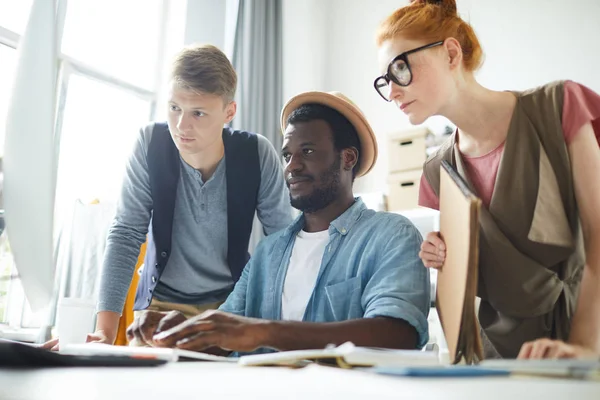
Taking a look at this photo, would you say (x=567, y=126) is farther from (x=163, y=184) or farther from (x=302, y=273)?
(x=163, y=184)

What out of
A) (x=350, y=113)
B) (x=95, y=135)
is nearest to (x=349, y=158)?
(x=350, y=113)

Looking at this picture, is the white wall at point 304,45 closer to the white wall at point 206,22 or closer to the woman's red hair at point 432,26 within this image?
the white wall at point 206,22

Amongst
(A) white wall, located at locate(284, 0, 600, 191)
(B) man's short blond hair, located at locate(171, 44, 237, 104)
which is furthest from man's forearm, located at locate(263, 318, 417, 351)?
(A) white wall, located at locate(284, 0, 600, 191)

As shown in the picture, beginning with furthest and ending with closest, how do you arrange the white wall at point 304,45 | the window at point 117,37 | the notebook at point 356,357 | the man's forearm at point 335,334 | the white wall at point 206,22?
1. the white wall at point 304,45
2. the white wall at point 206,22
3. the window at point 117,37
4. the man's forearm at point 335,334
5. the notebook at point 356,357

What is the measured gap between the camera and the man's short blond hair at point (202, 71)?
4.47 feet

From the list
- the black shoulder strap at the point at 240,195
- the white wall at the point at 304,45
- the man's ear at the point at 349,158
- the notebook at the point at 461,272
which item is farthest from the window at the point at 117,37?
the notebook at the point at 461,272

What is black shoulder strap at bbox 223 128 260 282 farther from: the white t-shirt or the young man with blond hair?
the white t-shirt

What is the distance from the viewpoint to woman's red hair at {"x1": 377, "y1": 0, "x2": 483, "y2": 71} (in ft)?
3.49

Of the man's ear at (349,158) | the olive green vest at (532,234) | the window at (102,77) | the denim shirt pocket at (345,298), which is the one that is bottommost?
the denim shirt pocket at (345,298)

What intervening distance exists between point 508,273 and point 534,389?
0.67m

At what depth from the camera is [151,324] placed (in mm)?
945

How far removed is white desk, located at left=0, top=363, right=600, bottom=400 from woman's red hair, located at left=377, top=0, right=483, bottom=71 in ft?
2.78

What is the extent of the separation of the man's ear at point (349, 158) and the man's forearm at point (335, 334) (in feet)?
1.68

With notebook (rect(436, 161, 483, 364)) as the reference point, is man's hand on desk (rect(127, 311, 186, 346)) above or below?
below
